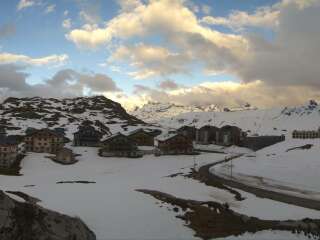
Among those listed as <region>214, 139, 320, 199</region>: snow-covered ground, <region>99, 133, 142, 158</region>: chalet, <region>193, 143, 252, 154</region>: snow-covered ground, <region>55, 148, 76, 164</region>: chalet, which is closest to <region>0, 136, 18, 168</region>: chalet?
<region>55, 148, 76, 164</region>: chalet

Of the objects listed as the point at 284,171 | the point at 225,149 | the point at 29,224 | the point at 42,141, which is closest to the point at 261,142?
the point at 225,149

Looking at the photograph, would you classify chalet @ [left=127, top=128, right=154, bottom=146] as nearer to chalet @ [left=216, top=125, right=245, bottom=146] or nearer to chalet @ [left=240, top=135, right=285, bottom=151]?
chalet @ [left=216, top=125, right=245, bottom=146]

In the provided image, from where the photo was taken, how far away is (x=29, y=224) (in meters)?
25.8

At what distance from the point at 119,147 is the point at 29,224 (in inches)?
4371

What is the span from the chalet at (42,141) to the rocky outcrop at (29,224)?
369 ft

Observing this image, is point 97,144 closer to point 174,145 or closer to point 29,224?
point 174,145

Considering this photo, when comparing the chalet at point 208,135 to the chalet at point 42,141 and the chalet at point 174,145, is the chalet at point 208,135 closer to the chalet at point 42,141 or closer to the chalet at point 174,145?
the chalet at point 174,145

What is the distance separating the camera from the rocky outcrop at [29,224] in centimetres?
2489

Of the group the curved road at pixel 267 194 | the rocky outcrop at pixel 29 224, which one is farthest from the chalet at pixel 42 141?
the rocky outcrop at pixel 29 224

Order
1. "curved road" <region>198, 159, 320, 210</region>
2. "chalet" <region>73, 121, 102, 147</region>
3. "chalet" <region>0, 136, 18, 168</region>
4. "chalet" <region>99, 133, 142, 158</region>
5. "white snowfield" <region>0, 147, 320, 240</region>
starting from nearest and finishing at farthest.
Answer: "white snowfield" <region>0, 147, 320, 240</region> < "curved road" <region>198, 159, 320, 210</region> < "chalet" <region>0, 136, 18, 168</region> < "chalet" <region>99, 133, 142, 158</region> < "chalet" <region>73, 121, 102, 147</region>

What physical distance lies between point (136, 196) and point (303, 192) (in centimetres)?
3687

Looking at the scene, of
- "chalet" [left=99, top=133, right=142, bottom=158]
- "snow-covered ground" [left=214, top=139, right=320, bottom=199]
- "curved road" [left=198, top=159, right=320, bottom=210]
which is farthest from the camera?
"chalet" [left=99, top=133, right=142, bottom=158]

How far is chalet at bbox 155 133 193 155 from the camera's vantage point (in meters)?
143

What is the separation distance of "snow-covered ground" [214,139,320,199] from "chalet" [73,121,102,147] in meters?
63.5
